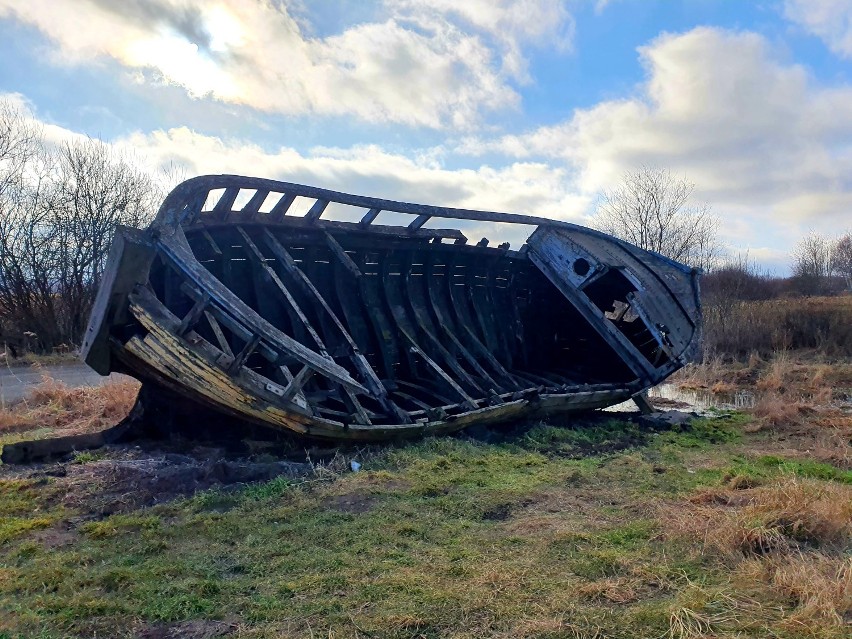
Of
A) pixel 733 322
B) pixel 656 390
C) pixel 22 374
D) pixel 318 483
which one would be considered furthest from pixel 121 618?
pixel 733 322

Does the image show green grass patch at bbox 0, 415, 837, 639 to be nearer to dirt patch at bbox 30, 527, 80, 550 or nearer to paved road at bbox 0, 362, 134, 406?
dirt patch at bbox 30, 527, 80, 550

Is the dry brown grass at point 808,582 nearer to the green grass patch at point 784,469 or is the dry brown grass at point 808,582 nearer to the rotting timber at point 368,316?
the green grass patch at point 784,469

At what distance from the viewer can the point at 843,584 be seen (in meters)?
3.27

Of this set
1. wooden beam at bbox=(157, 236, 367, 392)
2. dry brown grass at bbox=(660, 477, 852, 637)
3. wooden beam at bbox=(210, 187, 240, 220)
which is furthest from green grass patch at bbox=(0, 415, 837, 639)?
wooden beam at bbox=(210, 187, 240, 220)

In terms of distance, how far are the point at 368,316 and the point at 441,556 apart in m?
5.19

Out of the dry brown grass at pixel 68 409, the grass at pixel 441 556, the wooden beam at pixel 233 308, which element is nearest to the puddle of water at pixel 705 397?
the grass at pixel 441 556

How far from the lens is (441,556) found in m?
3.95

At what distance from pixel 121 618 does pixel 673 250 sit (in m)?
27.8

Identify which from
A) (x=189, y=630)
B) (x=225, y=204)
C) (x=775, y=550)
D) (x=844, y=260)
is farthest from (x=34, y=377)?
(x=844, y=260)

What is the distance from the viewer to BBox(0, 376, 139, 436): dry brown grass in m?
8.57

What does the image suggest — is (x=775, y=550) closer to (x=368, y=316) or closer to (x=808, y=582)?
(x=808, y=582)

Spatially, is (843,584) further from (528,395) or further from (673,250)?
(673,250)

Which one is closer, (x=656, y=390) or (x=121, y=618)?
(x=121, y=618)

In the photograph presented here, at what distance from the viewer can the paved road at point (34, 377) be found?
40.7 feet
